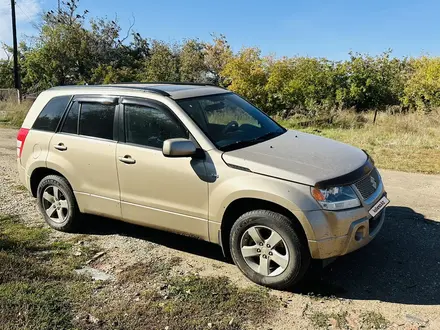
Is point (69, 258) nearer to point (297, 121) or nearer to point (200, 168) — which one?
point (200, 168)

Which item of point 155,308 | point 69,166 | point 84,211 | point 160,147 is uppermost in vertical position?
point 160,147

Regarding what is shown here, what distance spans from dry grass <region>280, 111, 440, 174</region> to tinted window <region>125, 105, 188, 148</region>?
5784mm

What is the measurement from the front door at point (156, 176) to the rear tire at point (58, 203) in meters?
0.90

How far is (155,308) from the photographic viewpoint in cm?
371

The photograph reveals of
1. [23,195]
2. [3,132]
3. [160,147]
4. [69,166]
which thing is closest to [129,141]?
[160,147]

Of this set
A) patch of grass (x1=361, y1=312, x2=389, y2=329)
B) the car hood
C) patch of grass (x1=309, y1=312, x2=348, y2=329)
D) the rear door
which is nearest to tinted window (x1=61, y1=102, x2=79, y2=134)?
the rear door

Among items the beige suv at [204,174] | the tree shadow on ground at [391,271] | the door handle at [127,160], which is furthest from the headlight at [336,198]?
the door handle at [127,160]

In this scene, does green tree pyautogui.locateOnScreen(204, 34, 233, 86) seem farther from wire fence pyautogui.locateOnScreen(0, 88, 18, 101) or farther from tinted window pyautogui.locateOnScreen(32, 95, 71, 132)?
tinted window pyautogui.locateOnScreen(32, 95, 71, 132)

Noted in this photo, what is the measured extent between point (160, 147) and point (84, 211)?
57.8 inches

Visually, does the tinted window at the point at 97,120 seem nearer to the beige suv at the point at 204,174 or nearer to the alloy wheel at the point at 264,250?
the beige suv at the point at 204,174

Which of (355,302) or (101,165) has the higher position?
(101,165)

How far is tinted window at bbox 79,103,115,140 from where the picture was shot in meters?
Result: 4.96

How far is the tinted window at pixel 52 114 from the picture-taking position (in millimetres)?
5434

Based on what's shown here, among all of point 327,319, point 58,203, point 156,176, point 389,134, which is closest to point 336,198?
point 327,319
